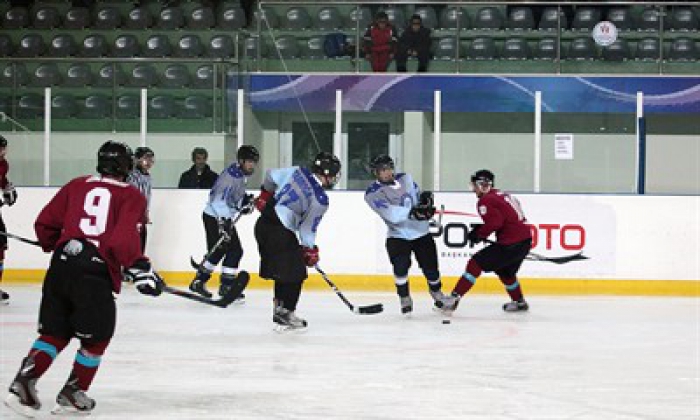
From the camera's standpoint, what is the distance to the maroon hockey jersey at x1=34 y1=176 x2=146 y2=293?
550cm

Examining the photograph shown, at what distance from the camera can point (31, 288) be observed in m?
12.1

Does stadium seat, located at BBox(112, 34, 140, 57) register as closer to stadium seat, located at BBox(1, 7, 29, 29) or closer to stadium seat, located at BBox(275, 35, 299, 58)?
stadium seat, located at BBox(1, 7, 29, 29)

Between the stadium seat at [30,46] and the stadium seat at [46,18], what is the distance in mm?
218

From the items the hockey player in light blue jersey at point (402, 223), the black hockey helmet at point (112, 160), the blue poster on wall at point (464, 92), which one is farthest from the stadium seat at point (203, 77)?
the black hockey helmet at point (112, 160)

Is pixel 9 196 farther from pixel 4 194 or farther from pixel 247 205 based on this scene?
pixel 247 205

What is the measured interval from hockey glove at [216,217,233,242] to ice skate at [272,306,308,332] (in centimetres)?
212

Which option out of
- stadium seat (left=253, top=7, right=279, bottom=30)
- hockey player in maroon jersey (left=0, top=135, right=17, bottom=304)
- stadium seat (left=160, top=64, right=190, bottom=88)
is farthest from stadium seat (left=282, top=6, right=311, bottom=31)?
hockey player in maroon jersey (left=0, top=135, right=17, bottom=304)

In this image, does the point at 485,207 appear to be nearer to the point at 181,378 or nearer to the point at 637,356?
the point at 637,356

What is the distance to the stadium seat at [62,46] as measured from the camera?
1611 cm

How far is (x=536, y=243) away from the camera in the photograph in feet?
41.2

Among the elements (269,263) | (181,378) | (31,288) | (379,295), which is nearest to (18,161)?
(31,288)

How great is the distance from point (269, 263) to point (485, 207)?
1.97 metres

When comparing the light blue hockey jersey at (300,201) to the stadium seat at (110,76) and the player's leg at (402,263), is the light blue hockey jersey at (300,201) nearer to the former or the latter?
the player's leg at (402,263)

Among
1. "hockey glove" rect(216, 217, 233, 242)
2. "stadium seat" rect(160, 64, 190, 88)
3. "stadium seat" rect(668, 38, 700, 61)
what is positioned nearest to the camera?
"hockey glove" rect(216, 217, 233, 242)
